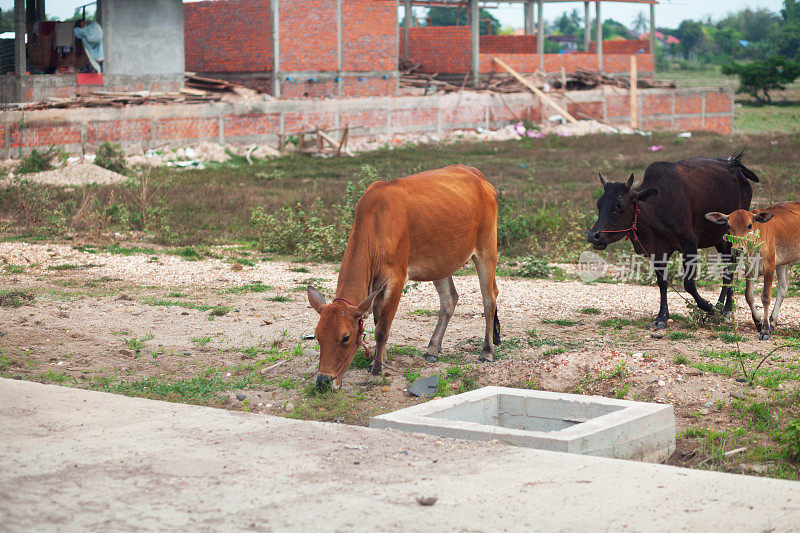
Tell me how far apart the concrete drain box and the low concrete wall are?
64.3 ft

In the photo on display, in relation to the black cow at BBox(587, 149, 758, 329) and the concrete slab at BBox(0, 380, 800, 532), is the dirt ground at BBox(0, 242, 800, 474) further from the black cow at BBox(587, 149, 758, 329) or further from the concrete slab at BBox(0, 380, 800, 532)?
the concrete slab at BBox(0, 380, 800, 532)

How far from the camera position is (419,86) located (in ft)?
127

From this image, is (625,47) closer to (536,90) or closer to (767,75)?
(536,90)

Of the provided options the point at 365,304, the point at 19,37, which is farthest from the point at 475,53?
the point at 365,304

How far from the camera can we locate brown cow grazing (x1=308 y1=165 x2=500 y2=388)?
25.1ft

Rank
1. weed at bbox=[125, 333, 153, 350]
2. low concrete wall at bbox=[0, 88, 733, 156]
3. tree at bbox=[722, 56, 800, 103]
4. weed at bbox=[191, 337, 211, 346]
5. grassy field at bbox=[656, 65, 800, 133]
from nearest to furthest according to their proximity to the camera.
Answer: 1. weed at bbox=[125, 333, 153, 350]
2. weed at bbox=[191, 337, 211, 346]
3. low concrete wall at bbox=[0, 88, 733, 156]
4. grassy field at bbox=[656, 65, 800, 133]
5. tree at bbox=[722, 56, 800, 103]

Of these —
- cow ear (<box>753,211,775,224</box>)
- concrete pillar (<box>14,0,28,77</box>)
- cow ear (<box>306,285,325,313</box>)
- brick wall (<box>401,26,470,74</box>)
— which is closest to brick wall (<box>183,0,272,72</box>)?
concrete pillar (<box>14,0,28,77</box>)

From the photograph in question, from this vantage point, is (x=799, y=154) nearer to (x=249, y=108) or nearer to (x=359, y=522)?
(x=249, y=108)

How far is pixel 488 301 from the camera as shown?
9.20m

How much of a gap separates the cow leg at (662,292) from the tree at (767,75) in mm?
48032

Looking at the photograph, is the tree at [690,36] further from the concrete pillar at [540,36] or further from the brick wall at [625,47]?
the concrete pillar at [540,36]

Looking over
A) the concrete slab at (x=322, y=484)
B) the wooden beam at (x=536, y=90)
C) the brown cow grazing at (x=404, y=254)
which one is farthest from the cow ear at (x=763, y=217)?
the wooden beam at (x=536, y=90)

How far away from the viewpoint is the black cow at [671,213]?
33.9 feet

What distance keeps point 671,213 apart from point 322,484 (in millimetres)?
6842
